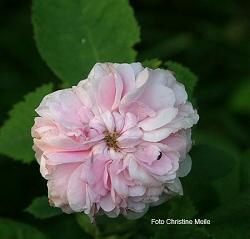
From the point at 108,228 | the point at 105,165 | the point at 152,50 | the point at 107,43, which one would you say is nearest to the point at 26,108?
the point at 107,43

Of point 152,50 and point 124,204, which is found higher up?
point 124,204

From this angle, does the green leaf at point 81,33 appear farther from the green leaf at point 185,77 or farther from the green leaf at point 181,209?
the green leaf at point 181,209

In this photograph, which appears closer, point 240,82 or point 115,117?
point 115,117

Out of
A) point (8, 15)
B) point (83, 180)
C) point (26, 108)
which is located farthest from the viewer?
point (8, 15)

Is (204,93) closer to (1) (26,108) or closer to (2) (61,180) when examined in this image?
(1) (26,108)

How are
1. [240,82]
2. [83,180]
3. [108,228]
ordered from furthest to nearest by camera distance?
[240,82]
[108,228]
[83,180]

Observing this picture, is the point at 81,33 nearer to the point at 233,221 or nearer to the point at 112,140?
the point at 112,140

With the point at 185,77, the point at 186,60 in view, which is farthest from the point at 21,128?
the point at 186,60
